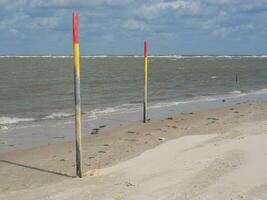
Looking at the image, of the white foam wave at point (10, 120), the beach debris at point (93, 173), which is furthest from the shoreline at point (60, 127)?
the beach debris at point (93, 173)

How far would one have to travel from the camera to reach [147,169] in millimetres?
8938

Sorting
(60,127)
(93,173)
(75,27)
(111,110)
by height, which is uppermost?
(75,27)

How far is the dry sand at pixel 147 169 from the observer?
7547 millimetres

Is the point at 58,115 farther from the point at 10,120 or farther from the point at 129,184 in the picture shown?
the point at 129,184

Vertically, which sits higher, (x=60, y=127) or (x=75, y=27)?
(x=75, y=27)

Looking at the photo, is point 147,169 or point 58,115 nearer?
point 147,169

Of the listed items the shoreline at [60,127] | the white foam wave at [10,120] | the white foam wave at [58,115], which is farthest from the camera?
the white foam wave at [58,115]

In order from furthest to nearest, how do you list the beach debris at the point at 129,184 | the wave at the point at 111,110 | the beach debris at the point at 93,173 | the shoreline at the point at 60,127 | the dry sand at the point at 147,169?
the wave at the point at 111,110 < the shoreline at the point at 60,127 < the beach debris at the point at 93,173 < the beach debris at the point at 129,184 < the dry sand at the point at 147,169

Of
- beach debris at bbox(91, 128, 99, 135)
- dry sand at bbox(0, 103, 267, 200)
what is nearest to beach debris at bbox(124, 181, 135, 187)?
dry sand at bbox(0, 103, 267, 200)

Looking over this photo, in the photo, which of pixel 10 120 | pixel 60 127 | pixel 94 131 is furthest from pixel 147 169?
pixel 10 120

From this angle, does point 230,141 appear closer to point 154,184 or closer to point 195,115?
point 154,184

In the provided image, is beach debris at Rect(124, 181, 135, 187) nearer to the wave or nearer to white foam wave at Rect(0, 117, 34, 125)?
the wave

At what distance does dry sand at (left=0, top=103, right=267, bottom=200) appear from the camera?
7.55 metres

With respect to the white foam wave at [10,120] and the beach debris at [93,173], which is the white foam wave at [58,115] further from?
the beach debris at [93,173]
